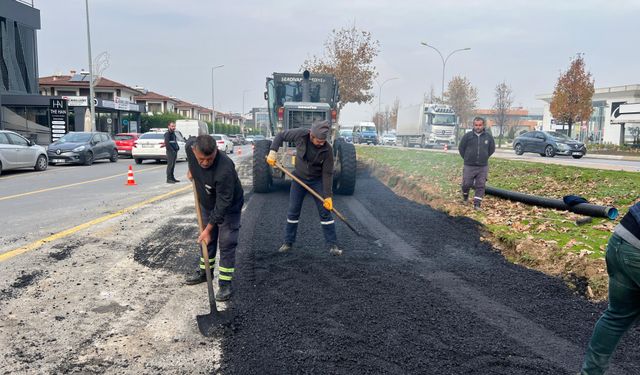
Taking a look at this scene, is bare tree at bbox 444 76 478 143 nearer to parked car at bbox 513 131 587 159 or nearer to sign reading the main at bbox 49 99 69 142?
parked car at bbox 513 131 587 159

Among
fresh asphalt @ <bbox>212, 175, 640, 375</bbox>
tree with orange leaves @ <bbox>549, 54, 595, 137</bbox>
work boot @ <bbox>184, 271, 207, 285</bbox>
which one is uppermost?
tree with orange leaves @ <bbox>549, 54, 595, 137</bbox>

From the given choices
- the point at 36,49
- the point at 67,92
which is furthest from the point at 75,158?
the point at 67,92

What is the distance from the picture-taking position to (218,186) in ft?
14.3

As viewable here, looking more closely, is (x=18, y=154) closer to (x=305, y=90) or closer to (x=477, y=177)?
(x=305, y=90)

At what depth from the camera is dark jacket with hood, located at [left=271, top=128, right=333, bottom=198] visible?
6281 millimetres

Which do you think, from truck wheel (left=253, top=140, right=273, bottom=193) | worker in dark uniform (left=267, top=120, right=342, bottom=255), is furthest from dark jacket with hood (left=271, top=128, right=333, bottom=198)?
truck wheel (left=253, top=140, right=273, bottom=193)

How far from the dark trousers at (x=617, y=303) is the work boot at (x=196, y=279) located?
3.44 meters

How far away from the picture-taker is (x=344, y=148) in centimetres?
1102

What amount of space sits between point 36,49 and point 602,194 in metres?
42.3

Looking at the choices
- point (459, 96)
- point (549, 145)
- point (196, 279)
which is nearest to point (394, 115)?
point (459, 96)

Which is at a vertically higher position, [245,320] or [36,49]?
[36,49]

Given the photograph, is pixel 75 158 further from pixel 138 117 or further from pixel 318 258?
pixel 138 117

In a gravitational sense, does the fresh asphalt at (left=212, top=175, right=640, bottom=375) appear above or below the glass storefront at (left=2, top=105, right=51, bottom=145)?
below

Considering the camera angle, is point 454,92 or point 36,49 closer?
point 36,49
